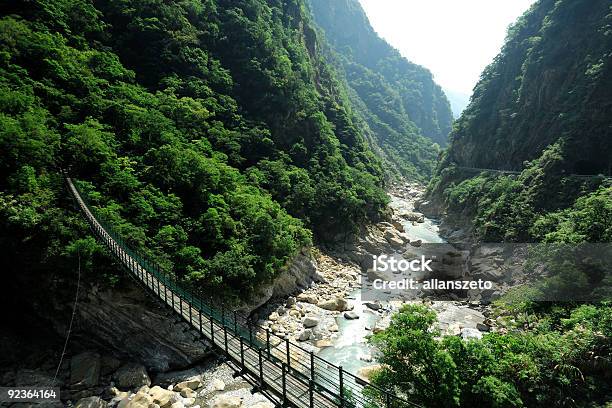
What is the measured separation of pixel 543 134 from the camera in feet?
125

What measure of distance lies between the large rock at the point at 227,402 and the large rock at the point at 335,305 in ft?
32.5

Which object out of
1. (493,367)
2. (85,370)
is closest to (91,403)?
(85,370)

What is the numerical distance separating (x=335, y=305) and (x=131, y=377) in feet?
41.1

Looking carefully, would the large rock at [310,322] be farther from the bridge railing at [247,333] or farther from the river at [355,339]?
the bridge railing at [247,333]

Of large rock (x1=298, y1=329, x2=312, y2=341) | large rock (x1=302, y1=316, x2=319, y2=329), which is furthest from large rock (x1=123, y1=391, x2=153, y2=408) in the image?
large rock (x1=302, y1=316, x2=319, y2=329)

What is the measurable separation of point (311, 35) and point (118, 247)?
58303mm

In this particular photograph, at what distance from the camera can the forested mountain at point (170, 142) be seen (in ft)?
56.6

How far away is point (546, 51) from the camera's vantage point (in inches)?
1658

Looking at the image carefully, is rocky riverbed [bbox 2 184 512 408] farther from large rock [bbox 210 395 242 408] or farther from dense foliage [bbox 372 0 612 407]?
dense foliage [bbox 372 0 612 407]

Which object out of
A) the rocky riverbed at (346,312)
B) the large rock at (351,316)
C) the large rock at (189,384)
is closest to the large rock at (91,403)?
the large rock at (189,384)

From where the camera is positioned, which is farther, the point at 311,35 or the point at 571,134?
the point at 311,35

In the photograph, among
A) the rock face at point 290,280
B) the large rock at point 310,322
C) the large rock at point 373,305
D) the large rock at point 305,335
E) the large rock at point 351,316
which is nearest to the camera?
the large rock at point 305,335

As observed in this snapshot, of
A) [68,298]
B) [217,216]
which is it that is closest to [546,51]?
[217,216]

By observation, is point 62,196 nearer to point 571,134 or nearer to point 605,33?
point 571,134
